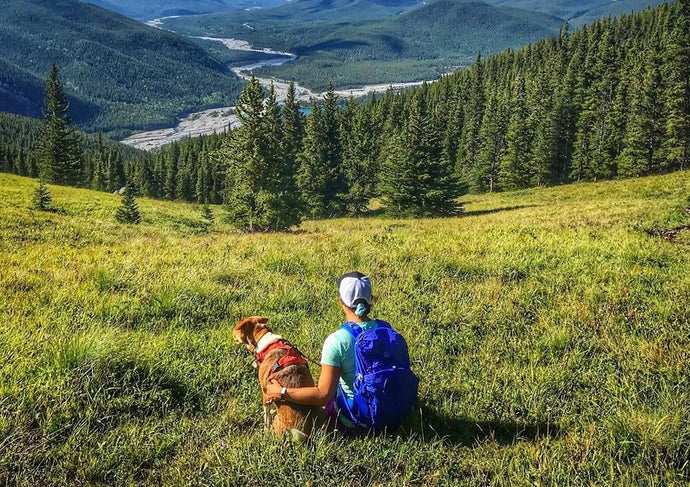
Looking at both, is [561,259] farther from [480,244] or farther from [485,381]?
[485,381]

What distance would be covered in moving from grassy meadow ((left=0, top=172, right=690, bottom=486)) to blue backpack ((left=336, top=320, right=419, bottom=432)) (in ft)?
0.71

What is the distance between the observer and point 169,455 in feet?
11.3

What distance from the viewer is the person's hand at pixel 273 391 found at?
12.2ft

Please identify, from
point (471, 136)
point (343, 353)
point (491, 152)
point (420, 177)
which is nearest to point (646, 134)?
point (491, 152)

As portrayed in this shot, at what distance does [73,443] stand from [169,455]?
0.70m

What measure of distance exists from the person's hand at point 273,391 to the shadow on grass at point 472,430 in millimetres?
1187

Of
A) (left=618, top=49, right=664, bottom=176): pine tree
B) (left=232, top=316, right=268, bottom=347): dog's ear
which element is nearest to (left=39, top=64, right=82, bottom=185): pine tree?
(left=232, top=316, right=268, bottom=347): dog's ear

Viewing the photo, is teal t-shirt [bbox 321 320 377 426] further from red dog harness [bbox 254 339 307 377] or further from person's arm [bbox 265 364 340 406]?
red dog harness [bbox 254 339 307 377]

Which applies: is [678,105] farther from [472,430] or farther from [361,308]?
[361,308]

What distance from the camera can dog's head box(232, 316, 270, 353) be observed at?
4551 mm

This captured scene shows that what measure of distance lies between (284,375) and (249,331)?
3.07 ft

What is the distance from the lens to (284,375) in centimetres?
386

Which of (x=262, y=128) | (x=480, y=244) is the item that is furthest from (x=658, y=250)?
(x=262, y=128)

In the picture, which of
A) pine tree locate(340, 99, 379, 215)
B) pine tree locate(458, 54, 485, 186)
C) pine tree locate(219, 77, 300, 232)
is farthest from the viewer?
pine tree locate(458, 54, 485, 186)
